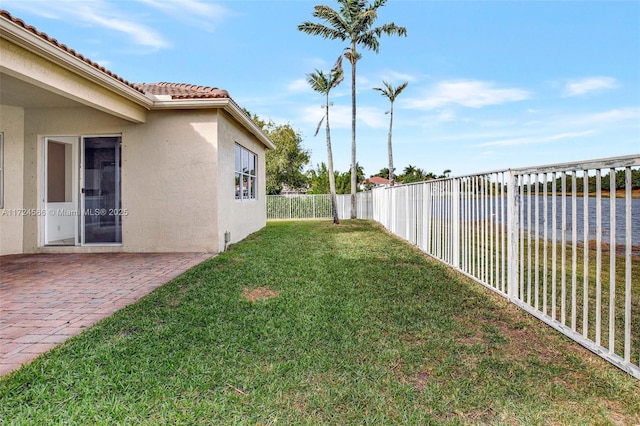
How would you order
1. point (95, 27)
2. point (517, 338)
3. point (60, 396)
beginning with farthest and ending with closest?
point (95, 27), point (517, 338), point (60, 396)

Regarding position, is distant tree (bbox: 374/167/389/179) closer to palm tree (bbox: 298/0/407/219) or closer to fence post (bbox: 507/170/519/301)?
palm tree (bbox: 298/0/407/219)

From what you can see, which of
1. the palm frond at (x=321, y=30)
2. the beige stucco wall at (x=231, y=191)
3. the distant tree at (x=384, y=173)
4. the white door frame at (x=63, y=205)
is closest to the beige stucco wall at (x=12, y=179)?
the white door frame at (x=63, y=205)

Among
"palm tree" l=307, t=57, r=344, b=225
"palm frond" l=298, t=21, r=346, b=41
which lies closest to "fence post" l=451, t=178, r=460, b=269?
"palm tree" l=307, t=57, r=344, b=225

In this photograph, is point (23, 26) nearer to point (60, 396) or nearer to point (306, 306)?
point (60, 396)

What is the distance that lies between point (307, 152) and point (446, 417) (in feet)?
99.8

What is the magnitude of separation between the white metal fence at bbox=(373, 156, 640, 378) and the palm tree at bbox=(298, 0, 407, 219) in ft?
40.9

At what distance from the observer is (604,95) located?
1415cm

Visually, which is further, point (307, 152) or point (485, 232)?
point (307, 152)

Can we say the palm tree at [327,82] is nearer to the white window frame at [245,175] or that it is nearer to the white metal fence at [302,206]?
the white metal fence at [302,206]

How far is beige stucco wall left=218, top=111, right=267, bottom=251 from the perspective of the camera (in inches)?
303

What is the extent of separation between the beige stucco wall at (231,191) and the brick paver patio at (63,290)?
1253 millimetres

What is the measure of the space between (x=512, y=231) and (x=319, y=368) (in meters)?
2.93

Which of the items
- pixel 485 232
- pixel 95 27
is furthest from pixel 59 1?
pixel 485 232

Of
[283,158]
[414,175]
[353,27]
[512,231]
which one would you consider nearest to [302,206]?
[283,158]
